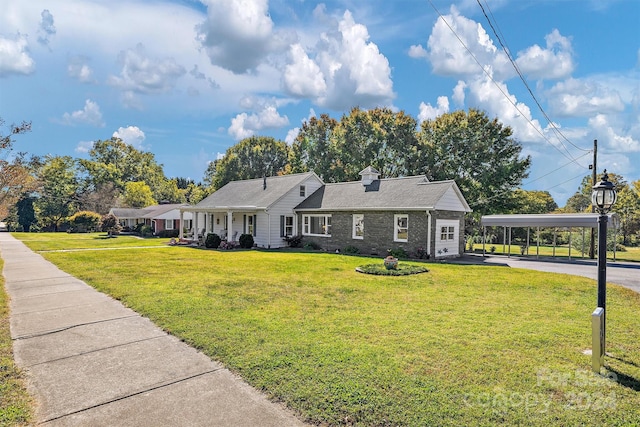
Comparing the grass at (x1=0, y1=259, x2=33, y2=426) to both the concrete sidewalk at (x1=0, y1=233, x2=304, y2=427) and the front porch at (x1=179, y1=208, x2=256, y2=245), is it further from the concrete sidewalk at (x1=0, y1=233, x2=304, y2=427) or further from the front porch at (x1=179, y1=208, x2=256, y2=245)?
the front porch at (x1=179, y1=208, x2=256, y2=245)

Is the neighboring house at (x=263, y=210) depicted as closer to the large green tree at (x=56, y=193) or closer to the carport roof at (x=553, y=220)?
the carport roof at (x=553, y=220)

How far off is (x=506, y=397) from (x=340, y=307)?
4.24 metres

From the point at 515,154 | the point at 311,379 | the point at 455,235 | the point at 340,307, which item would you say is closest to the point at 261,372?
the point at 311,379

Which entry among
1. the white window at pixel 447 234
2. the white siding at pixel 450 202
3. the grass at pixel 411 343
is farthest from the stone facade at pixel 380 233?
the grass at pixel 411 343

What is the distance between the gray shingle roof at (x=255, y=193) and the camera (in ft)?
82.7

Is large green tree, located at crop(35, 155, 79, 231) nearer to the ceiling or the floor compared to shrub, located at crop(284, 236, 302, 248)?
nearer to the ceiling

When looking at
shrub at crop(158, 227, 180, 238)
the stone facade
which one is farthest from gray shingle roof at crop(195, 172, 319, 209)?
shrub at crop(158, 227, 180, 238)

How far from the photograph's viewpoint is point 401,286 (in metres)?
10.7

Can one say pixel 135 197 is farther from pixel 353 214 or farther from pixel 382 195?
pixel 382 195

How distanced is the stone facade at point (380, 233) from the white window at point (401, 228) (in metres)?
0.14

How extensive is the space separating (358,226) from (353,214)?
0.77 metres

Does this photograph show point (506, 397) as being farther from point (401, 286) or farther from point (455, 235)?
point (455, 235)

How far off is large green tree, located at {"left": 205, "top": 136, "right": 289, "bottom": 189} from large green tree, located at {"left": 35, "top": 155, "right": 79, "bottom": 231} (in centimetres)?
2483

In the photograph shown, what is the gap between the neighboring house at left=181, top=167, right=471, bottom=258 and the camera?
19031mm
